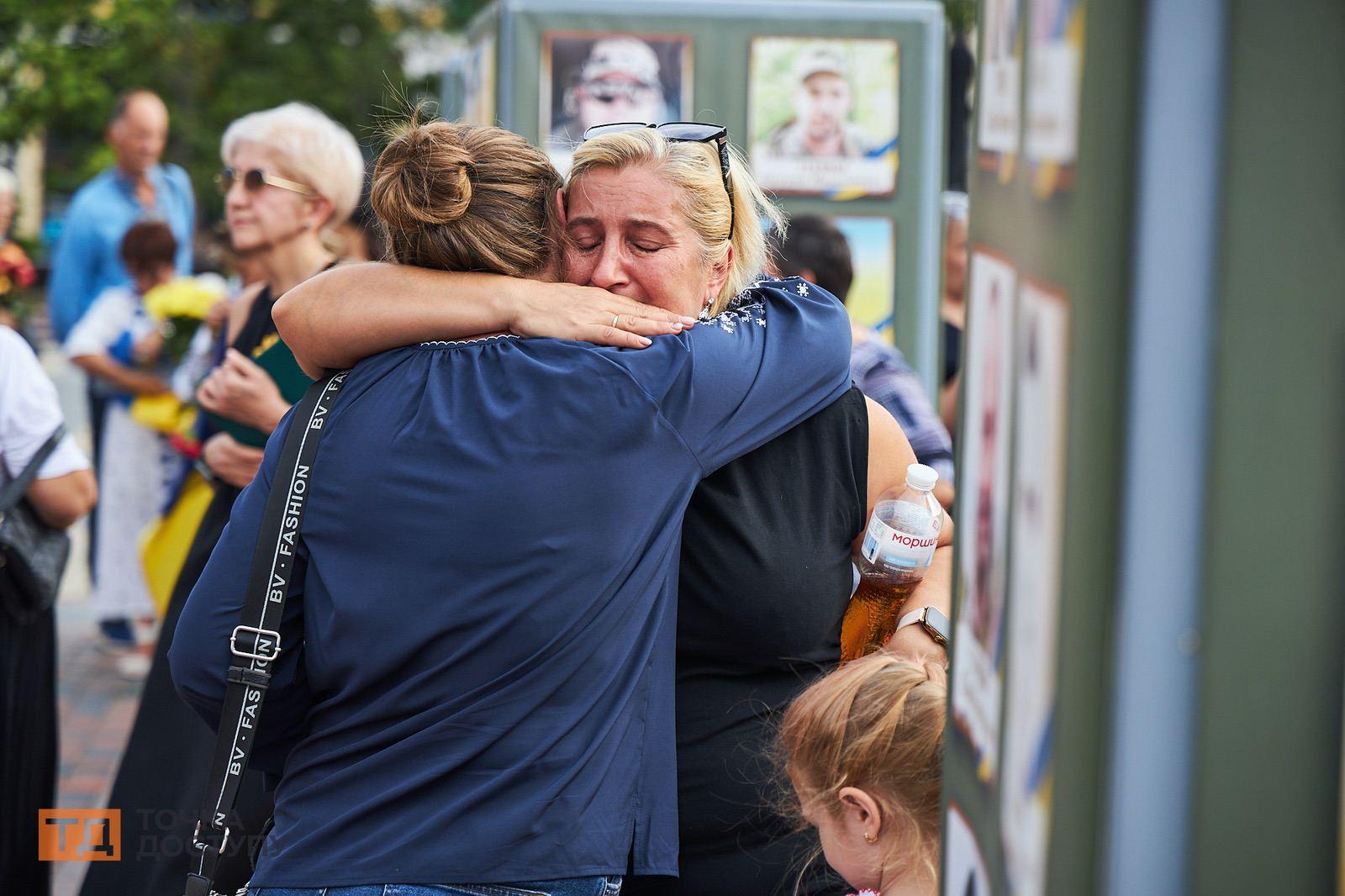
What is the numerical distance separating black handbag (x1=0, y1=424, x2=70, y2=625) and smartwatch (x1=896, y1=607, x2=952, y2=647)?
2105mm

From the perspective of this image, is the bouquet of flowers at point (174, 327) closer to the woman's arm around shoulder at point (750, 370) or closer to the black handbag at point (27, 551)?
the black handbag at point (27, 551)

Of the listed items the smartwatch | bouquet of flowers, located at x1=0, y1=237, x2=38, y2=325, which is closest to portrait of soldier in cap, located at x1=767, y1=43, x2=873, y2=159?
bouquet of flowers, located at x1=0, y1=237, x2=38, y2=325

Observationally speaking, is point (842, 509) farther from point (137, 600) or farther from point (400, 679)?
point (137, 600)

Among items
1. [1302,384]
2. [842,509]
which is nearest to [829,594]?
[842,509]

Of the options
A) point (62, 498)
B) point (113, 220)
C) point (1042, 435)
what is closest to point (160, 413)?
point (113, 220)

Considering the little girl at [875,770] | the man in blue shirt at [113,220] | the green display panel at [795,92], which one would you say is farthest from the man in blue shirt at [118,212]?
the little girl at [875,770]

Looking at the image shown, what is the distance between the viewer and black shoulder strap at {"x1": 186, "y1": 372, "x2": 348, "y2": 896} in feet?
5.53

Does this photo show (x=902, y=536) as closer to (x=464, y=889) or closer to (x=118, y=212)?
(x=464, y=889)

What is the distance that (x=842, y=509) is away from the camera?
196 centimetres

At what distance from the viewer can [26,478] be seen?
316cm

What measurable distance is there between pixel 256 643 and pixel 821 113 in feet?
13.6

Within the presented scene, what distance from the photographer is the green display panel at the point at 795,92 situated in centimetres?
532

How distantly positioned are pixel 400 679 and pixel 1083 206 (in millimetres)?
1121

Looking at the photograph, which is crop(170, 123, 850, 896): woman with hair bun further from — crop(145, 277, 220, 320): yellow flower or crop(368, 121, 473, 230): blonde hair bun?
crop(145, 277, 220, 320): yellow flower
